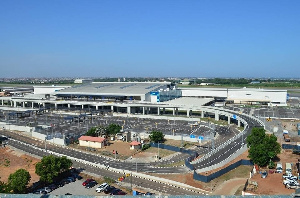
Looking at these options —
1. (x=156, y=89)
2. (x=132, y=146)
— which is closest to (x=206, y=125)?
(x=132, y=146)

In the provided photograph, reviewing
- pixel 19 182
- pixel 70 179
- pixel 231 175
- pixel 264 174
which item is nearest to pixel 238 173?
pixel 231 175

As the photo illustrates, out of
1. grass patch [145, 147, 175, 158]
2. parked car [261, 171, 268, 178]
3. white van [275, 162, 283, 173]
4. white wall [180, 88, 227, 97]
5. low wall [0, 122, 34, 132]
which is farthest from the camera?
white wall [180, 88, 227, 97]

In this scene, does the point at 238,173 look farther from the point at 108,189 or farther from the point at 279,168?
the point at 108,189

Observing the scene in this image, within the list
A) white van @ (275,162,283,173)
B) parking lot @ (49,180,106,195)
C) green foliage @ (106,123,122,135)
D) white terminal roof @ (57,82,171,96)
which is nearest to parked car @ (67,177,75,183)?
parking lot @ (49,180,106,195)

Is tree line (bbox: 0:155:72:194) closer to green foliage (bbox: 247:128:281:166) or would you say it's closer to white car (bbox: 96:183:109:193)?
white car (bbox: 96:183:109:193)

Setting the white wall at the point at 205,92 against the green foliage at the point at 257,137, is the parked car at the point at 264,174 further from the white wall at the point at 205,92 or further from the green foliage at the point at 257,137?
the white wall at the point at 205,92

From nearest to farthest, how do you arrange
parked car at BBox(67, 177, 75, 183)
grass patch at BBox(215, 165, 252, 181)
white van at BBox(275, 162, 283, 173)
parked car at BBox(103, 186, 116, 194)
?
1. parked car at BBox(103, 186, 116, 194)
2. grass patch at BBox(215, 165, 252, 181)
3. parked car at BBox(67, 177, 75, 183)
4. white van at BBox(275, 162, 283, 173)
